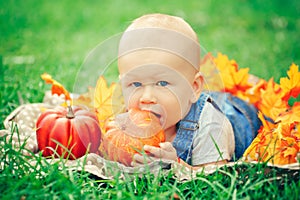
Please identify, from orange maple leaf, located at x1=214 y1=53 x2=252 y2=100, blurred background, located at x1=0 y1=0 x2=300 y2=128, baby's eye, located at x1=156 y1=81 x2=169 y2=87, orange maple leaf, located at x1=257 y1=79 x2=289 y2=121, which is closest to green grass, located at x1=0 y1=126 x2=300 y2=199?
baby's eye, located at x1=156 y1=81 x2=169 y2=87

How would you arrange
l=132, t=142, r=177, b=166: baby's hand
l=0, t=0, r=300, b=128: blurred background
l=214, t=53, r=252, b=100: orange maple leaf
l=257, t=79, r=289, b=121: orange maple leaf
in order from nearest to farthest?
l=132, t=142, r=177, b=166: baby's hand
l=257, t=79, r=289, b=121: orange maple leaf
l=214, t=53, r=252, b=100: orange maple leaf
l=0, t=0, r=300, b=128: blurred background

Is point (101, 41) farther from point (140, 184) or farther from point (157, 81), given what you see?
point (140, 184)

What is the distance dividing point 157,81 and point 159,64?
0.24 ft

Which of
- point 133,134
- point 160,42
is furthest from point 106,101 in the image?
point 160,42

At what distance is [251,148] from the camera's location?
7.35 feet

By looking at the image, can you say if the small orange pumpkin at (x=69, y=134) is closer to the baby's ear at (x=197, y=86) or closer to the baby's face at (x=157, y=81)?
the baby's face at (x=157, y=81)

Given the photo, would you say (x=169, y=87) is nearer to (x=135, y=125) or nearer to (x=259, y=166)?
(x=135, y=125)

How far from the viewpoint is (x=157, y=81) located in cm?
219

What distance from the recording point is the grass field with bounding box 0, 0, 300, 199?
1941 mm

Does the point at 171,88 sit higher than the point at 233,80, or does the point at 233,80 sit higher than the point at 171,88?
the point at 233,80

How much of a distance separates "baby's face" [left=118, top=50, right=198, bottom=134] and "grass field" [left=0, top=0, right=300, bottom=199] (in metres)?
0.30

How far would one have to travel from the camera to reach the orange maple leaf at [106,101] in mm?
2432

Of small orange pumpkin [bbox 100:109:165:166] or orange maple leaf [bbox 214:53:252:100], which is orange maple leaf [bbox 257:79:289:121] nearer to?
orange maple leaf [bbox 214:53:252:100]

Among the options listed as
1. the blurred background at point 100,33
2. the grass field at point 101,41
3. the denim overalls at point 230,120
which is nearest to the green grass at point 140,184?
the grass field at point 101,41
